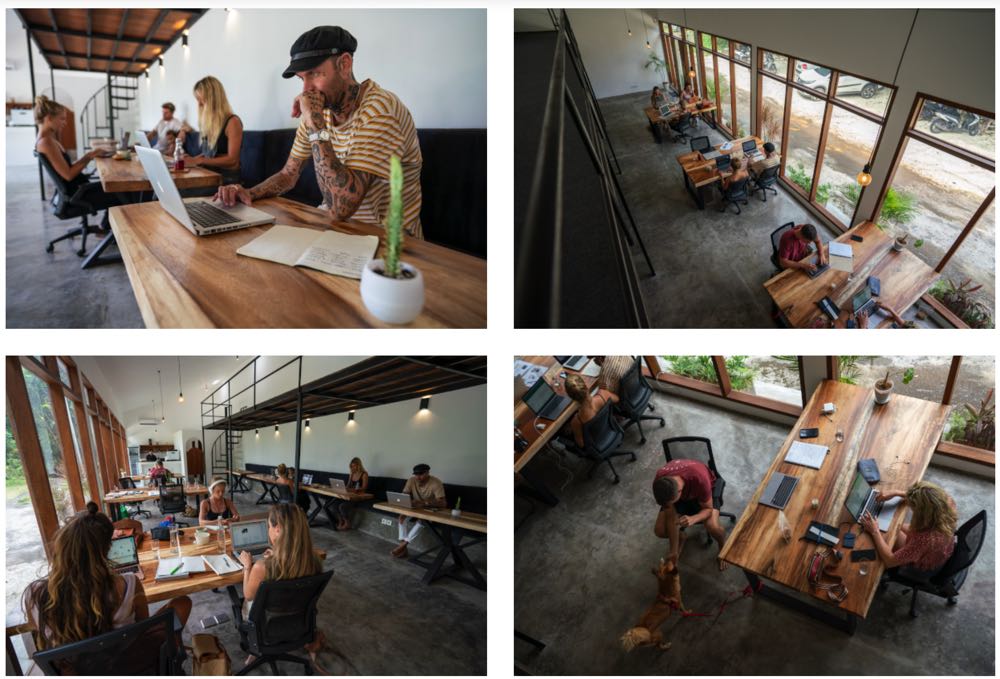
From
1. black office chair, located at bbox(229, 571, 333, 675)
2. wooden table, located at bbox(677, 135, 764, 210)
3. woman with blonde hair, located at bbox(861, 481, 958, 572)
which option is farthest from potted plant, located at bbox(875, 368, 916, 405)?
black office chair, located at bbox(229, 571, 333, 675)

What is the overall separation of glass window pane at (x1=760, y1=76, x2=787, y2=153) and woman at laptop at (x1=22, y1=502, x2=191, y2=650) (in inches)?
112

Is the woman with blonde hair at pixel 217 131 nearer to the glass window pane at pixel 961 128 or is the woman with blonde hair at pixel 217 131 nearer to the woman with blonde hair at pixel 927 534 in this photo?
the glass window pane at pixel 961 128

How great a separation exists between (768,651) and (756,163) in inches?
84.0

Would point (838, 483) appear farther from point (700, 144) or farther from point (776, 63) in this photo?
point (776, 63)

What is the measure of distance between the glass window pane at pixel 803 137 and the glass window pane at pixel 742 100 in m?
0.19

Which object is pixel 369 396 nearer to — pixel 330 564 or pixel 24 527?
pixel 330 564

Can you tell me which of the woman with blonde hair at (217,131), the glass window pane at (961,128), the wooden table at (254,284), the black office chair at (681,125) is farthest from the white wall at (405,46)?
the glass window pane at (961,128)

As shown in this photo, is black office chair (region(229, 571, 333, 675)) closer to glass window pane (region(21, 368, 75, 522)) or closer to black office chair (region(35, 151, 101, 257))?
glass window pane (region(21, 368, 75, 522))

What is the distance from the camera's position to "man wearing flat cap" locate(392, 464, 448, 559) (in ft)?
8.27

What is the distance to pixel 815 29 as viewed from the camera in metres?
1.90

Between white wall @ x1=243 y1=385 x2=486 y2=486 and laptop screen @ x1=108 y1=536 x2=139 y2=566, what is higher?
white wall @ x1=243 y1=385 x2=486 y2=486

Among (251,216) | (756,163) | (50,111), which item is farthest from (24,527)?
(756,163)

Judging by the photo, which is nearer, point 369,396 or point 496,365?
point 496,365

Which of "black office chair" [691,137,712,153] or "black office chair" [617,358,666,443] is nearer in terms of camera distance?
"black office chair" [691,137,712,153]
